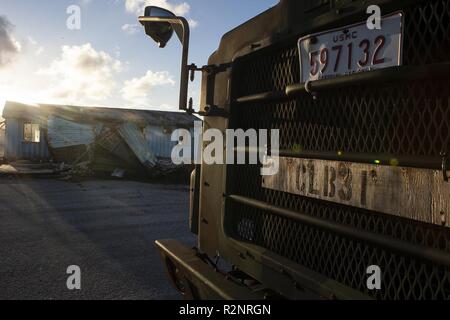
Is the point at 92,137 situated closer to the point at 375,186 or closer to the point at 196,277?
the point at 196,277

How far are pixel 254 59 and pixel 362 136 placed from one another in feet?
3.73

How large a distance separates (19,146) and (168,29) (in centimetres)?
2199

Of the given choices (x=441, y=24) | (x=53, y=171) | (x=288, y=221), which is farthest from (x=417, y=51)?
(x=53, y=171)

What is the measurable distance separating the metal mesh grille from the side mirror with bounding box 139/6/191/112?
612mm

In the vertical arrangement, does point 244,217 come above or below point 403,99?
below

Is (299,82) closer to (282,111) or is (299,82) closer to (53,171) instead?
(282,111)

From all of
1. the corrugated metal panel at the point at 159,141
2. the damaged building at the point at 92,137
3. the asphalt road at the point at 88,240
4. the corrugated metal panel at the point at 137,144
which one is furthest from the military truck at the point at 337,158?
the corrugated metal panel at the point at 159,141

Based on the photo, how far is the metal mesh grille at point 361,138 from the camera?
5.18ft

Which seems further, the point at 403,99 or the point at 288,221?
the point at 288,221

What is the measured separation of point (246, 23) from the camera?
2811 millimetres

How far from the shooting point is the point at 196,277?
248 centimetres

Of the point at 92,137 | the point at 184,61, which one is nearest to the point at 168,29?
the point at 184,61

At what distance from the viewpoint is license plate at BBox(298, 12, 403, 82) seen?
1.72 meters
